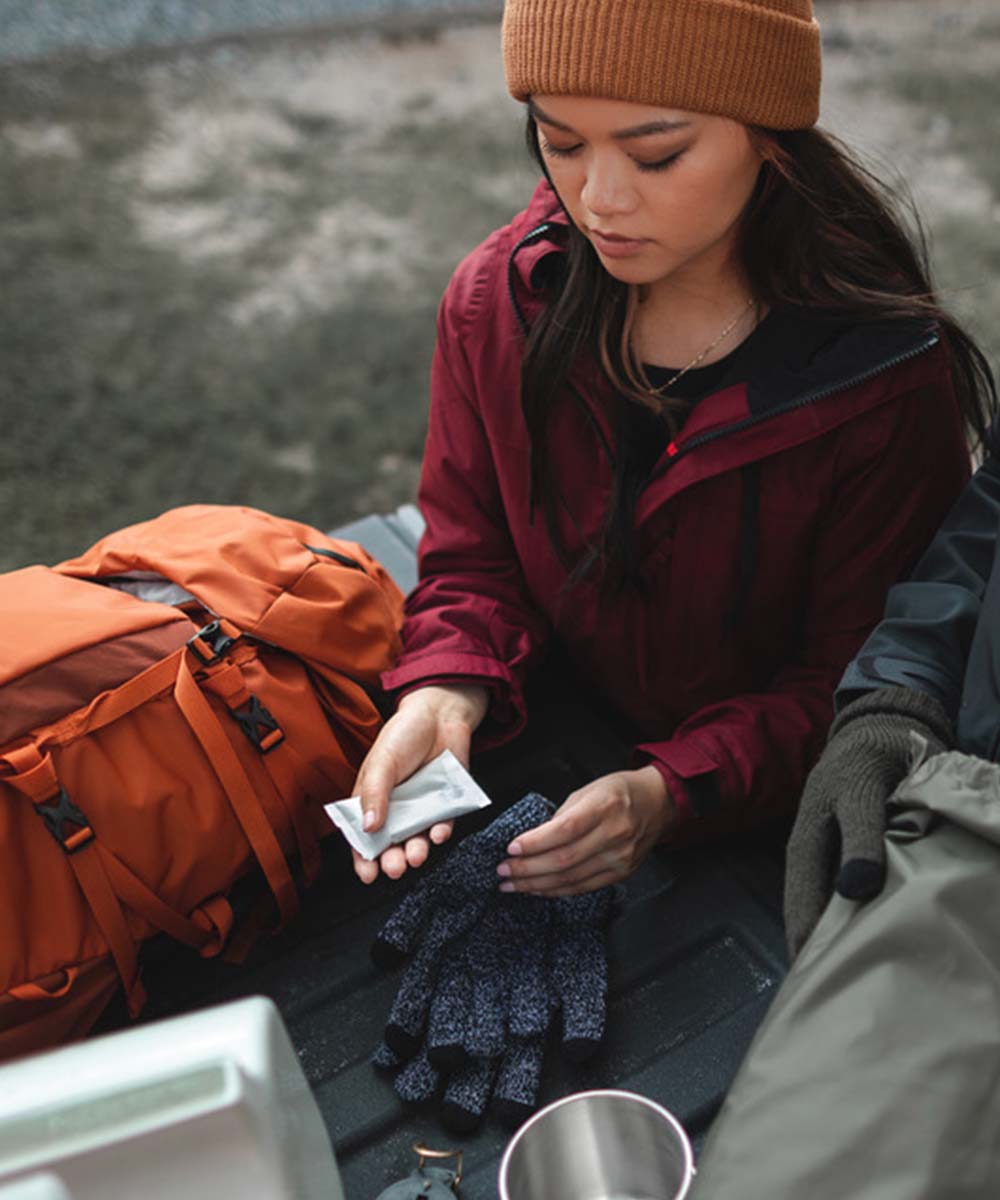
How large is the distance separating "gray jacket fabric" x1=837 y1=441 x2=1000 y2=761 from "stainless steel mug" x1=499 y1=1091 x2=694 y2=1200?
18.0 inches

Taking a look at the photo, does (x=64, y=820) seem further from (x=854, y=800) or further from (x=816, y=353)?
(x=816, y=353)

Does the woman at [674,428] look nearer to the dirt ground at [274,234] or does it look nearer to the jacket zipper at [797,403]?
the jacket zipper at [797,403]

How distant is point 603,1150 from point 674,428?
83 centimetres

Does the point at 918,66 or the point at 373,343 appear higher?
the point at 918,66

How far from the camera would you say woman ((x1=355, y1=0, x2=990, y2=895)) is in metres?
1.34

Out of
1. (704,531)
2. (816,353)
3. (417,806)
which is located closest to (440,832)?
(417,806)

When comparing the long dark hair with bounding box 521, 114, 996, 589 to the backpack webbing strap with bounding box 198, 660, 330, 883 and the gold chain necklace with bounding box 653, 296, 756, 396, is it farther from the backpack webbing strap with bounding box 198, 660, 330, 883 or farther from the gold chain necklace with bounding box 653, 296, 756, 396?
the backpack webbing strap with bounding box 198, 660, 330, 883

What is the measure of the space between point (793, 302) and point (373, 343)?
2.30 metres

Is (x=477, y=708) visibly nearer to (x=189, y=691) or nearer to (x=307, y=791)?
(x=307, y=791)

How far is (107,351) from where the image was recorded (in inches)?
142

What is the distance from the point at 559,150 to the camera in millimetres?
1404

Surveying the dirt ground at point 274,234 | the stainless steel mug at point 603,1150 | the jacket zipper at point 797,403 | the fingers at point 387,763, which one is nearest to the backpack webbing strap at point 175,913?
the fingers at point 387,763

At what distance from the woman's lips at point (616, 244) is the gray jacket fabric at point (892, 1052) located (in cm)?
69

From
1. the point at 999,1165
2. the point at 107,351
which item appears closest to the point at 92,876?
the point at 999,1165
